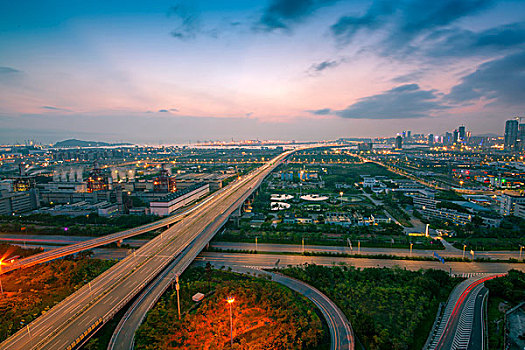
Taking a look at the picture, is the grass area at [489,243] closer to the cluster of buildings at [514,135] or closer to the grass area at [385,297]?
the grass area at [385,297]

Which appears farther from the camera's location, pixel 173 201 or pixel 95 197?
pixel 95 197

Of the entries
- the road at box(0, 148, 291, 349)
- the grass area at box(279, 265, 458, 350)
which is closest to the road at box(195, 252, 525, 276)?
the grass area at box(279, 265, 458, 350)

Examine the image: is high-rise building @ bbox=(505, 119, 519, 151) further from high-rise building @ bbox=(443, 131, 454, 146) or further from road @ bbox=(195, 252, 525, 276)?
road @ bbox=(195, 252, 525, 276)

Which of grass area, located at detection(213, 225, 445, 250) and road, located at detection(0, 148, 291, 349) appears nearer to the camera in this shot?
road, located at detection(0, 148, 291, 349)

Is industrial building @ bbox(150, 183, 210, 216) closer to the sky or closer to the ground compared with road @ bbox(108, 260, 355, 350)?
closer to the sky

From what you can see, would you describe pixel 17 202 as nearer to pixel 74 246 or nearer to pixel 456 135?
pixel 74 246

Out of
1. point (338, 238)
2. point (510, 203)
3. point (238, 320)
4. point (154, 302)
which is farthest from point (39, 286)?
point (510, 203)
